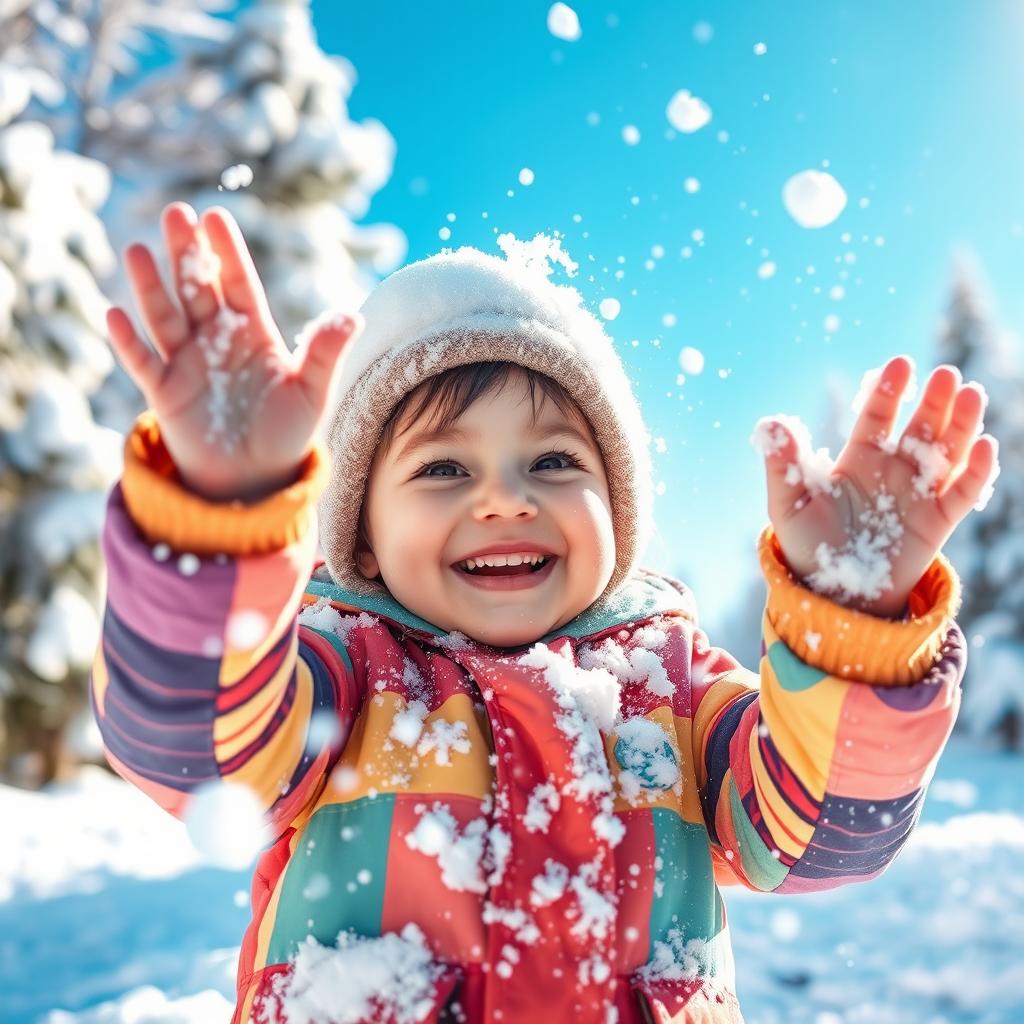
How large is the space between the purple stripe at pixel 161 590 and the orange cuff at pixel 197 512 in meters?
0.02

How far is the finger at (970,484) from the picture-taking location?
141 cm

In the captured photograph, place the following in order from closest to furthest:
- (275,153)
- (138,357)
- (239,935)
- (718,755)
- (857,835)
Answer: (138,357) → (857,835) → (718,755) → (239,935) → (275,153)

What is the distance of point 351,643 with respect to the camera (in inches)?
73.3

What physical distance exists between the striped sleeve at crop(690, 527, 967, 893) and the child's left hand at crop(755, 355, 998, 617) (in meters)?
0.05

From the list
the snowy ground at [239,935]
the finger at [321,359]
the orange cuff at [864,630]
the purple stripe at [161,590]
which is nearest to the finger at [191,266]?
the finger at [321,359]

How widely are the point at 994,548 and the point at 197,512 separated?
13553 mm

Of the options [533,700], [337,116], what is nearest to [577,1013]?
[533,700]

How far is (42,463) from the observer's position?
6.76m

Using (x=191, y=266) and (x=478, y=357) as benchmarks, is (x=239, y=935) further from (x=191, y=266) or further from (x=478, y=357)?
(x=191, y=266)

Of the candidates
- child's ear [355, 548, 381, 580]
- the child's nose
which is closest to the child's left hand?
the child's nose

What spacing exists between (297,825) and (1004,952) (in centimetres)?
309

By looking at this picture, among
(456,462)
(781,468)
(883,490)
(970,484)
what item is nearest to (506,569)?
(456,462)

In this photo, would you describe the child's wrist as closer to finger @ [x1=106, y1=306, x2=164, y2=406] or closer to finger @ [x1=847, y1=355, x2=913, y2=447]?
finger @ [x1=106, y1=306, x2=164, y2=406]

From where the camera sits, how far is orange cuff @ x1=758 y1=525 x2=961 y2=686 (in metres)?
1.40
